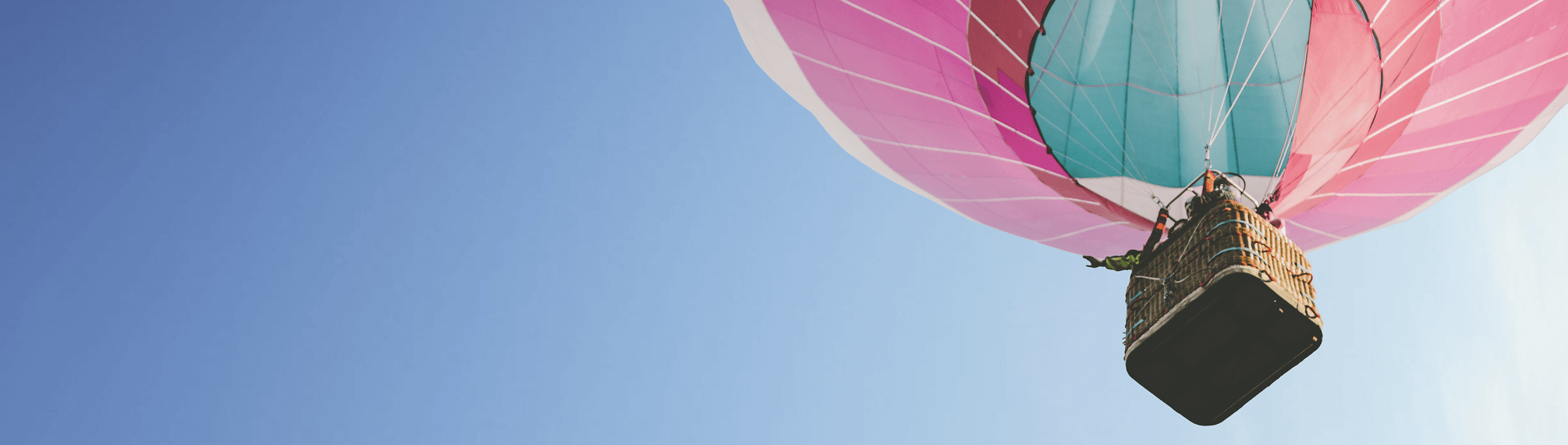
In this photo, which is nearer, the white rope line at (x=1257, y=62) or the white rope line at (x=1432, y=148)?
the white rope line at (x=1257, y=62)

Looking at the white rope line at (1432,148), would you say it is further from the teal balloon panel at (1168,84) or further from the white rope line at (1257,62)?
the white rope line at (1257,62)

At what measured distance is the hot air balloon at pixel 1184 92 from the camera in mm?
4551

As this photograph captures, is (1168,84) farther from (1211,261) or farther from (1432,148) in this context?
(1211,261)

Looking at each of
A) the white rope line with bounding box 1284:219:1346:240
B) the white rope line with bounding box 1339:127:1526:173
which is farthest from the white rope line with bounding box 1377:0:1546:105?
the white rope line with bounding box 1284:219:1346:240

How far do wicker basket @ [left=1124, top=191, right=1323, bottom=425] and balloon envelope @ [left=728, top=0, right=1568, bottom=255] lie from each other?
1125 mm

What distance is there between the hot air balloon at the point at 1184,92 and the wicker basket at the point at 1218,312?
1.81ft

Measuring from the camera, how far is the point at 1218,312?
3.33 m

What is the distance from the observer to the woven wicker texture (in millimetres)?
3293

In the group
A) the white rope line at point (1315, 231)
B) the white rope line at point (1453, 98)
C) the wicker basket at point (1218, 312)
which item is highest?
the white rope line at point (1453, 98)

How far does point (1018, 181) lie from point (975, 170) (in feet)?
0.73

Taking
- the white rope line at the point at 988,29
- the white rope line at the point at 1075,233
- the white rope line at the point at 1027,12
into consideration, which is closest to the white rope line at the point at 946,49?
the white rope line at the point at 988,29

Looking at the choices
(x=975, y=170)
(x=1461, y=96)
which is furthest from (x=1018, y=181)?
(x=1461, y=96)

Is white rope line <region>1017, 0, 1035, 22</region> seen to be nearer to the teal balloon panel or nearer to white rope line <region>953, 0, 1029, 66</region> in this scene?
the teal balloon panel

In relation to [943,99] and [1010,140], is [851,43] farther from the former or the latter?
[1010,140]
